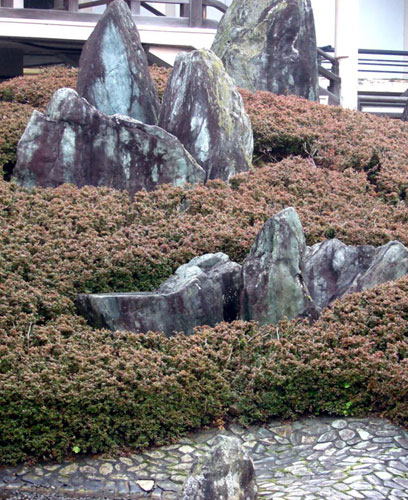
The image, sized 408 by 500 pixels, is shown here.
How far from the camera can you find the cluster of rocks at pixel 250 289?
291 inches

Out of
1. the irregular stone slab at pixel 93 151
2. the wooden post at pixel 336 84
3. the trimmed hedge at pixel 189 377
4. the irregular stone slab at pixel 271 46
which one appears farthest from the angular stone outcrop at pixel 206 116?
the wooden post at pixel 336 84

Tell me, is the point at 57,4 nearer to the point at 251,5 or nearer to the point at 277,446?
the point at 251,5

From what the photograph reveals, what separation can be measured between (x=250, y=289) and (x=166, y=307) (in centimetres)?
80

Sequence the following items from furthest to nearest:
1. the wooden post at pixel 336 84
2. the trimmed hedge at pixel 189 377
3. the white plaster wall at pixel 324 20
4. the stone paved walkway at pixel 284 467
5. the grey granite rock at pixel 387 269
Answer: the white plaster wall at pixel 324 20, the wooden post at pixel 336 84, the grey granite rock at pixel 387 269, the trimmed hedge at pixel 189 377, the stone paved walkway at pixel 284 467

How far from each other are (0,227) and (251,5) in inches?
288

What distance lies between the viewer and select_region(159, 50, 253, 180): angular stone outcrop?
1091cm

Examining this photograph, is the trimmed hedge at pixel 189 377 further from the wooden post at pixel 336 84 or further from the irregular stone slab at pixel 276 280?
the wooden post at pixel 336 84

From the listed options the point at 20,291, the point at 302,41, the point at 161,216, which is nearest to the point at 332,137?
the point at 302,41

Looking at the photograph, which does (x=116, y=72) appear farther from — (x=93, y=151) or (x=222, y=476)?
(x=222, y=476)

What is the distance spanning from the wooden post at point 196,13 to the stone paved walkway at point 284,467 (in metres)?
10.1

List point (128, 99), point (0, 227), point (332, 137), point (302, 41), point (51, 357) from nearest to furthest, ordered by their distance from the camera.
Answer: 1. point (51, 357)
2. point (0, 227)
3. point (128, 99)
4. point (332, 137)
5. point (302, 41)

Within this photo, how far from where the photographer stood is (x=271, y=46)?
542 inches

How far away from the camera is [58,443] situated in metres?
6.36

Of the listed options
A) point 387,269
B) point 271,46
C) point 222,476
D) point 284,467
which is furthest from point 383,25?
point 222,476
